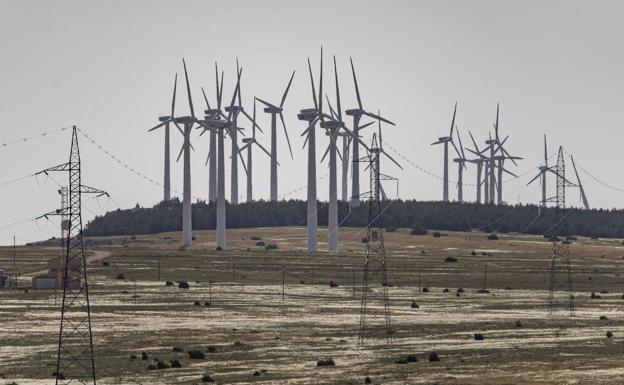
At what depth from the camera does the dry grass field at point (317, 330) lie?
7288 cm

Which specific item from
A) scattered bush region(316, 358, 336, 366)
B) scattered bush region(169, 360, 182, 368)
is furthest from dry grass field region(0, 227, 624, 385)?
scattered bush region(169, 360, 182, 368)

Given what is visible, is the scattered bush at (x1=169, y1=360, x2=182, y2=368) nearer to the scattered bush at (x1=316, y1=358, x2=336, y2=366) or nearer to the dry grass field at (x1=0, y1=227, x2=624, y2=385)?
the dry grass field at (x1=0, y1=227, x2=624, y2=385)

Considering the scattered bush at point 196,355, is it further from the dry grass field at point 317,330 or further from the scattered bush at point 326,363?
the scattered bush at point 326,363

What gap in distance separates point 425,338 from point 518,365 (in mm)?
18334

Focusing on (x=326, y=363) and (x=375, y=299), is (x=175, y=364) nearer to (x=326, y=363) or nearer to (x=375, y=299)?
(x=326, y=363)

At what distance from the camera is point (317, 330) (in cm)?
9944

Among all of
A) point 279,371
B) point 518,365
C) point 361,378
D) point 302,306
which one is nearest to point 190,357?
point 279,371

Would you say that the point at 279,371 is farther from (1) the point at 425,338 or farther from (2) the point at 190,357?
(1) the point at 425,338

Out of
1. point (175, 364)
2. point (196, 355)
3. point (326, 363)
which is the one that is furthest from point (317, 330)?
point (175, 364)

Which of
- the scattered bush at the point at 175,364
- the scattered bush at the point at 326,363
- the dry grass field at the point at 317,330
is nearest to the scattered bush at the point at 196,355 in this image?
the dry grass field at the point at 317,330

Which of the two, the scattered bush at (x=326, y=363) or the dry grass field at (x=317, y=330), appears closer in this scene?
the dry grass field at (x=317, y=330)

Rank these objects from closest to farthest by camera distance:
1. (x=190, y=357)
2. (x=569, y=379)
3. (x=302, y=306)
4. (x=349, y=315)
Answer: (x=569, y=379) → (x=190, y=357) → (x=349, y=315) → (x=302, y=306)

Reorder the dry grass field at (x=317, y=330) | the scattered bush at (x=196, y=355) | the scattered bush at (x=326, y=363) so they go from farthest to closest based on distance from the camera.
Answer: the scattered bush at (x=196, y=355), the scattered bush at (x=326, y=363), the dry grass field at (x=317, y=330)

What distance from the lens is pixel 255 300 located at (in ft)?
431
